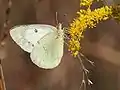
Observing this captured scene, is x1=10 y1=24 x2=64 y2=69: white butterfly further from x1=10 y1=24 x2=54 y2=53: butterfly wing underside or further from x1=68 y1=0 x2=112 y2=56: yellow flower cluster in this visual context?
x1=68 y1=0 x2=112 y2=56: yellow flower cluster

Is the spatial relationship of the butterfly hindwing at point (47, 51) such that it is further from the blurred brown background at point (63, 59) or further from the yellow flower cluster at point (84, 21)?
the blurred brown background at point (63, 59)

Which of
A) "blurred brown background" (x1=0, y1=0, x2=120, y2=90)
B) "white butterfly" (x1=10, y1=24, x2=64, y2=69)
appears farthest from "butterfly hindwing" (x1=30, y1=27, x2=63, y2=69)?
"blurred brown background" (x1=0, y1=0, x2=120, y2=90)

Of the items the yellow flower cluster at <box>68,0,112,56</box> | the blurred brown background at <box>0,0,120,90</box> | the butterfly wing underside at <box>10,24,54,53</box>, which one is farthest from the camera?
the blurred brown background at <box>0,0,120,90</box>

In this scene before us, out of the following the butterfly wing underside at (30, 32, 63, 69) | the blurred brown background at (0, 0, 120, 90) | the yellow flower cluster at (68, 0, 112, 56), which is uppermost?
the yellow flower cluster at (68, 0, 112, 56)

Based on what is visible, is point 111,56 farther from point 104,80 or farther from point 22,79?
point 22,79

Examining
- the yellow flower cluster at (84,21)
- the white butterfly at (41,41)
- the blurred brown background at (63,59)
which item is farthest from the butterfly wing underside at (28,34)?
the blurred brown background at (63,59)

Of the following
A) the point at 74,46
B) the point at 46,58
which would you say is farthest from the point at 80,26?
the point at 46,58

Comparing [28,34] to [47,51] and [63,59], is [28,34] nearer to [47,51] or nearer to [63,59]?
[47,51]
